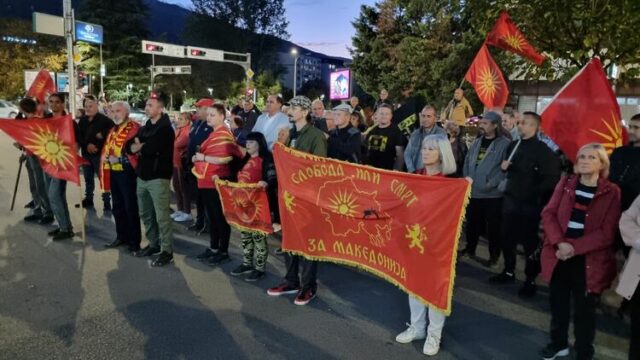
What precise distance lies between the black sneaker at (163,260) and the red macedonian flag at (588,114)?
4.39m

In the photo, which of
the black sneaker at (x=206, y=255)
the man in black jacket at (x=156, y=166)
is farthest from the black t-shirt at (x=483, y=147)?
the man in black jacket at (x=156, y=166)

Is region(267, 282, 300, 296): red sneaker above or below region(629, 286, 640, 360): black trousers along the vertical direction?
below

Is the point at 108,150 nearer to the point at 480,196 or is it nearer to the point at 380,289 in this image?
the point at 380,289

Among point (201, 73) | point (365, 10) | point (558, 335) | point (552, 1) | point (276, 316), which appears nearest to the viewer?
point (558, 335)

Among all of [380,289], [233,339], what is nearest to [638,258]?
[380,289]

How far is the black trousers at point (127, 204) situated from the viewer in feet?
20.4

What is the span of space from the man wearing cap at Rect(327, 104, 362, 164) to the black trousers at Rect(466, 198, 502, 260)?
1576 mm

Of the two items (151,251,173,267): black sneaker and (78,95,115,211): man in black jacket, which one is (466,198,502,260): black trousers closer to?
(151,251,173,267): black sneaker

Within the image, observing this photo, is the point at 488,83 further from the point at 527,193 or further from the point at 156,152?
the point at 156,152

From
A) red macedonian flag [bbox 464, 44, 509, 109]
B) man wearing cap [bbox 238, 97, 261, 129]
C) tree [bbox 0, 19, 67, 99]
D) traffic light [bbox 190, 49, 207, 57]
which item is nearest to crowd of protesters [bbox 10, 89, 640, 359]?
red macedonian flag [bbox 464, 44, 509, 109]

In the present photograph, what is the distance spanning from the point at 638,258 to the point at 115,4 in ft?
189

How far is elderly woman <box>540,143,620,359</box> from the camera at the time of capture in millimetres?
3539

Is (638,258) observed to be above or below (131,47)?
below

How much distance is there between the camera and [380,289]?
525 centimetres
